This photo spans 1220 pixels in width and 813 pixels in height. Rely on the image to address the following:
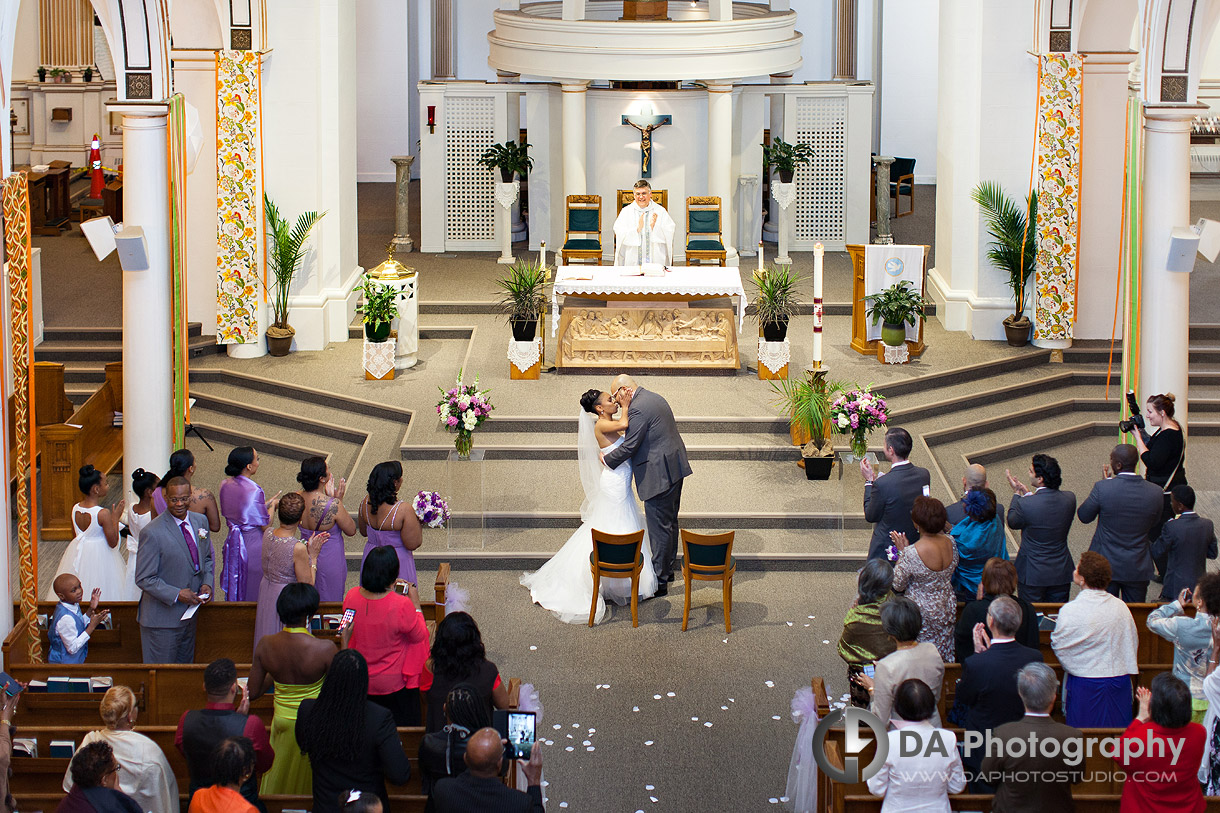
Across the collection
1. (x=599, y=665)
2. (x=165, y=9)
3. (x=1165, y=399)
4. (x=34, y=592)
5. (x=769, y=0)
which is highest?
(x=769, y=0)

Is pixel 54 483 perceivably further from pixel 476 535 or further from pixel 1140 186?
pixel 1140 186

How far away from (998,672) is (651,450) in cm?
384

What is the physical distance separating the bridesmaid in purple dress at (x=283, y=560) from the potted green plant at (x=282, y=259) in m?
6.83

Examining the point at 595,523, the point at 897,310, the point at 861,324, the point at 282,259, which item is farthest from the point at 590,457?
the point at 282,259

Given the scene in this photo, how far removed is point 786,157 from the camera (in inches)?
681

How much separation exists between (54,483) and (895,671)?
7.25m

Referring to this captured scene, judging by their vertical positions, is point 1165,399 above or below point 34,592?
above

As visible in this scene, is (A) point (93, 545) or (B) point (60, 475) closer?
(A) point (93, 545)

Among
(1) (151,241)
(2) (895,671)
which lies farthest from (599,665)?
(1) (151,241)

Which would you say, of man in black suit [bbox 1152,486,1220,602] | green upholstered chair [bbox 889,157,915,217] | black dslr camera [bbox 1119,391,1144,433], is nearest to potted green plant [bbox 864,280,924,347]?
black dslr camera [bbox 1119,391,1144,433]

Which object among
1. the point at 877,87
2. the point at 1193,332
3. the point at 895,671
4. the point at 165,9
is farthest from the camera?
the point at 877,87

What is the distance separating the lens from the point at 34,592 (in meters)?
7.90

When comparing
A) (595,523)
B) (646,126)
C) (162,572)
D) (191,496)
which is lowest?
(595,523)

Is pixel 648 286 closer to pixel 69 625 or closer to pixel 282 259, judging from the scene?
pixel 282 259
